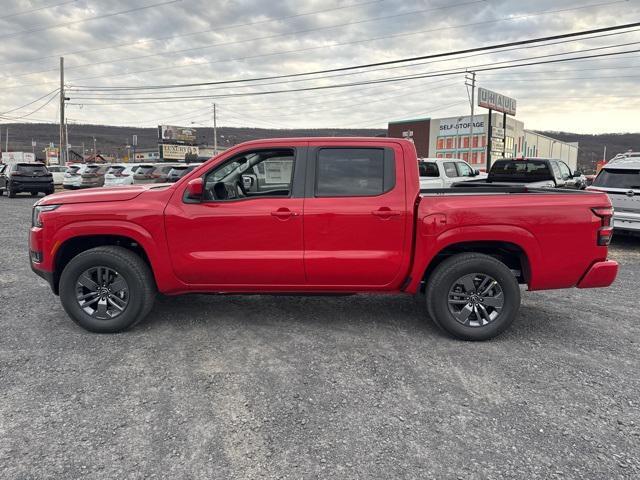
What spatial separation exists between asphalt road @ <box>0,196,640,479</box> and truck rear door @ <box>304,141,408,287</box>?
65cm

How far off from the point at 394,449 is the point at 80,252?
146 inches

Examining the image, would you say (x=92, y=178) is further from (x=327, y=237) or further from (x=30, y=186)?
A: (x=327, y=237)

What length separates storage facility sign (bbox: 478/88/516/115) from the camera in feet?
135

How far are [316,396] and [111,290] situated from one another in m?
2.41

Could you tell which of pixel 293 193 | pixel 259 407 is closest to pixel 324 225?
pixel 293 193

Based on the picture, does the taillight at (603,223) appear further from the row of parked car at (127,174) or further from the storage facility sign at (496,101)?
the storage facility sign at (496,101)

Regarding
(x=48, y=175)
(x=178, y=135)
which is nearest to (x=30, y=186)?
(x=48, y=175)

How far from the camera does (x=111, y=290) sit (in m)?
4.65

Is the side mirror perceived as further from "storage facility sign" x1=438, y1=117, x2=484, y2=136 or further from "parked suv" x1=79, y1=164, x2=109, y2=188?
"storage facility sign" x1=438, y1=117, x2=484, y2=136

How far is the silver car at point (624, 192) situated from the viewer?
9.42 metres

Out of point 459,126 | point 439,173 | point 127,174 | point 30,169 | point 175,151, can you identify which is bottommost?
point 439,173

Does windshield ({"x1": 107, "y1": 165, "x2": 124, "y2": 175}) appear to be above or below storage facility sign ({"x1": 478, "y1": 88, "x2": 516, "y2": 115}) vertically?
below

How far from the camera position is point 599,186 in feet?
33.1

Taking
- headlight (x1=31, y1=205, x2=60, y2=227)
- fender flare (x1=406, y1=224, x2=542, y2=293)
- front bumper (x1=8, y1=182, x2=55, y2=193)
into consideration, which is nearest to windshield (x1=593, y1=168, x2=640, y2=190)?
fender flare (x1=406, y1=224, x2=542, y2=293)
